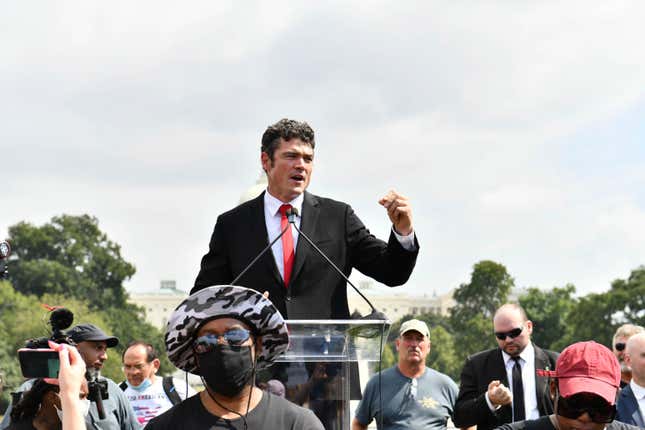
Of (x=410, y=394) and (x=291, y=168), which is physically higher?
(x=291, y=168)

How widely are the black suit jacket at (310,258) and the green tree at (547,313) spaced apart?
349 feet

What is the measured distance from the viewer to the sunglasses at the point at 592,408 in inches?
222

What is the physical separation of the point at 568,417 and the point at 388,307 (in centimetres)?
18849

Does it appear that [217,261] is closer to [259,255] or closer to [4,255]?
[259,255]

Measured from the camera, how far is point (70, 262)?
114 meters

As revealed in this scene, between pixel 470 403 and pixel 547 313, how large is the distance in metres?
107

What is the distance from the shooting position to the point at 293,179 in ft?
23.5

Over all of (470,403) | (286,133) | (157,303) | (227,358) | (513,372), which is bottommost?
(470,403)

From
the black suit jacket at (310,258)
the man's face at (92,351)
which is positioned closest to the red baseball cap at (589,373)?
the black suit jacket at (310,258)

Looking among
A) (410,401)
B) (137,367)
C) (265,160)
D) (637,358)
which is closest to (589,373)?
(265,160)

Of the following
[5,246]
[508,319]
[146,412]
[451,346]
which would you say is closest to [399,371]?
[508,319]

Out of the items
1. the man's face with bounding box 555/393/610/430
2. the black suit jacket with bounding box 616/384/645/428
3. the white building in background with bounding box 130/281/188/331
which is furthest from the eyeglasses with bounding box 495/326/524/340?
the white building in background with bounding box 130/281/188/331

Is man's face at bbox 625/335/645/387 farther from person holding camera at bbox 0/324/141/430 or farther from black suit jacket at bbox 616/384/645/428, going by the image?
person holding camera at bbox 0/324/141/430

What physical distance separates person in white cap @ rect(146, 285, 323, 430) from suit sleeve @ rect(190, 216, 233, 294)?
1.96 meters
